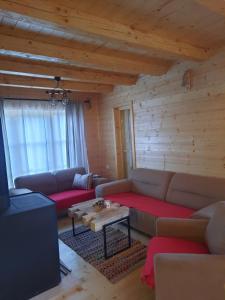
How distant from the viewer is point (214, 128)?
326 cm

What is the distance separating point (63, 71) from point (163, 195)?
2.52 meters

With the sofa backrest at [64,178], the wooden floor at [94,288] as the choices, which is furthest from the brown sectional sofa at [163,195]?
the sofa backrest at [64,178]

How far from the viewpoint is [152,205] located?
10.4 feet

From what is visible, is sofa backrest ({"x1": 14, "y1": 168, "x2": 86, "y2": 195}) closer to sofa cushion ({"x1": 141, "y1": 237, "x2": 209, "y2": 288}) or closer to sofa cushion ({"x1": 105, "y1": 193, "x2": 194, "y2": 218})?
sofa cushion ({"x1": 105, "y1": 193, "x2": 194, "y2": 218})

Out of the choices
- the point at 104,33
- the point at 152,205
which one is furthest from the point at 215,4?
the point at 152,205

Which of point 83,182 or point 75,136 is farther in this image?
point 75,136

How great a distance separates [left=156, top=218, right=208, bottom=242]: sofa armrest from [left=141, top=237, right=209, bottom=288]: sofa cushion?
0.17ft

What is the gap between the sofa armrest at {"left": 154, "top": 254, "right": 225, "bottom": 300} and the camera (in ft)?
4.67

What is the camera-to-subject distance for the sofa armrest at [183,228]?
2.07 meters

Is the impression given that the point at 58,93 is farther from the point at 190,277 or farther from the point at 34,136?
the point at 190,277

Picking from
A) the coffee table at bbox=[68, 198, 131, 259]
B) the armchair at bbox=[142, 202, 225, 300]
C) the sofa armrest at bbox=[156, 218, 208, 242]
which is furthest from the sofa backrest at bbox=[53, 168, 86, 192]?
the armchair at bbox=[142, 202, 225, 300]

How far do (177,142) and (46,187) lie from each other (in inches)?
101

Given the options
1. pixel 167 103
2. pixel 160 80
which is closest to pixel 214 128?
pixel 167 103

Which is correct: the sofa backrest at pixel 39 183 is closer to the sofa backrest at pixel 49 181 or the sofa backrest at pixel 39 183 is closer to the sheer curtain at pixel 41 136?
the sofa backrest at pixel 49 181
